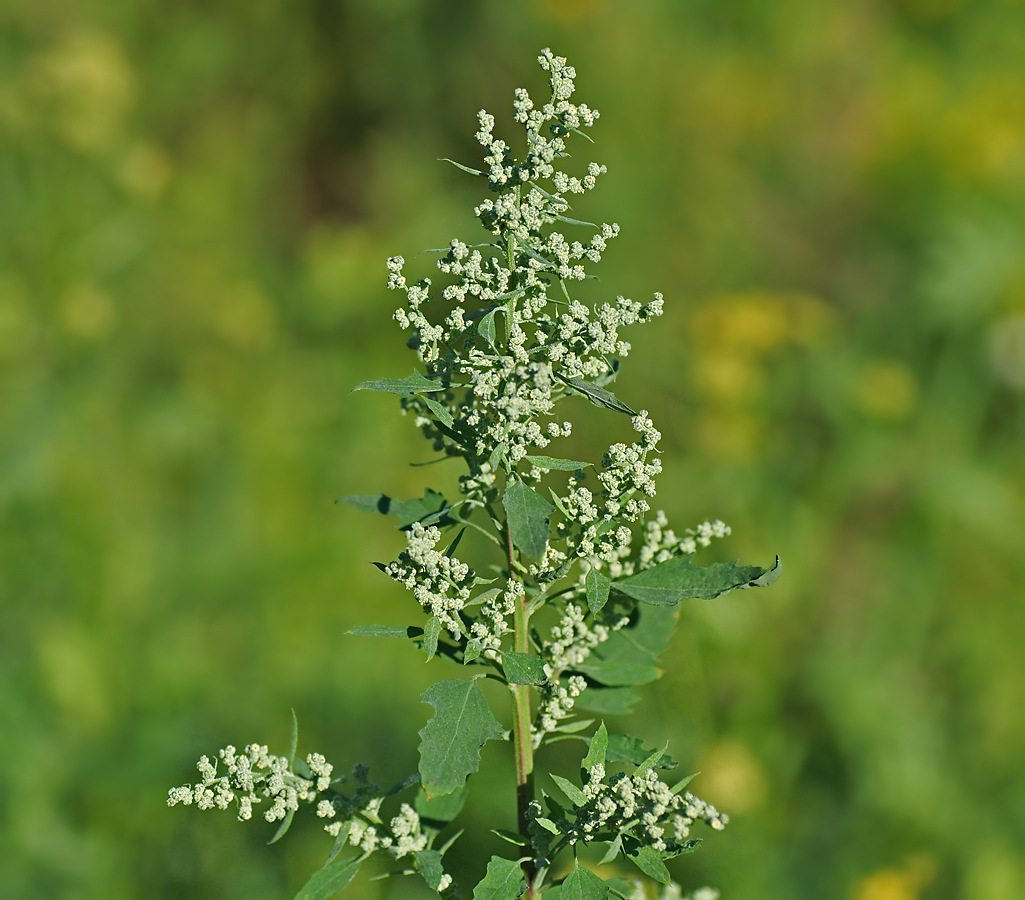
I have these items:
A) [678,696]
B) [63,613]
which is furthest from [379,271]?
[678,696]

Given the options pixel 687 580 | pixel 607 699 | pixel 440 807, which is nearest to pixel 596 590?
pixel 687 580

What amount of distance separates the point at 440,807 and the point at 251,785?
46cm

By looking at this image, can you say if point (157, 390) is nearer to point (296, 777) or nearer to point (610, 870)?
point (610, 870)

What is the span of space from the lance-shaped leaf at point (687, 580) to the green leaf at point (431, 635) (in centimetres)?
29

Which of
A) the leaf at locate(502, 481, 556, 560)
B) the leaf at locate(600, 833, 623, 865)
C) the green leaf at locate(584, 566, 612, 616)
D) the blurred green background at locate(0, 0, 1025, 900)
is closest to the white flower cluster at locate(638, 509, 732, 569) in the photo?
the green leaf at locate(584, 566, 612, 616)

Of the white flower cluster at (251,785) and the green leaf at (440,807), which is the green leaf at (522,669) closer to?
the white flower cluster at (251,785)

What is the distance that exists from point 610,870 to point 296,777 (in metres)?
1.44

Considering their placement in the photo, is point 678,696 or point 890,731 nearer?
point 678,696

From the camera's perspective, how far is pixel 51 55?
461 cm

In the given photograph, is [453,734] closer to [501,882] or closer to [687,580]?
[501,882]

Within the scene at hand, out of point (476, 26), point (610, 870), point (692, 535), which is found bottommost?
point (610, 870)

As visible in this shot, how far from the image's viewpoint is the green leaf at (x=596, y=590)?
1.32 meters

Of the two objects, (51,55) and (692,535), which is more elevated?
(51,55)

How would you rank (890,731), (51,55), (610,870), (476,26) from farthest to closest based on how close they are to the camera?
(476,26)
(51,55)
(890,731)
(610,870)
